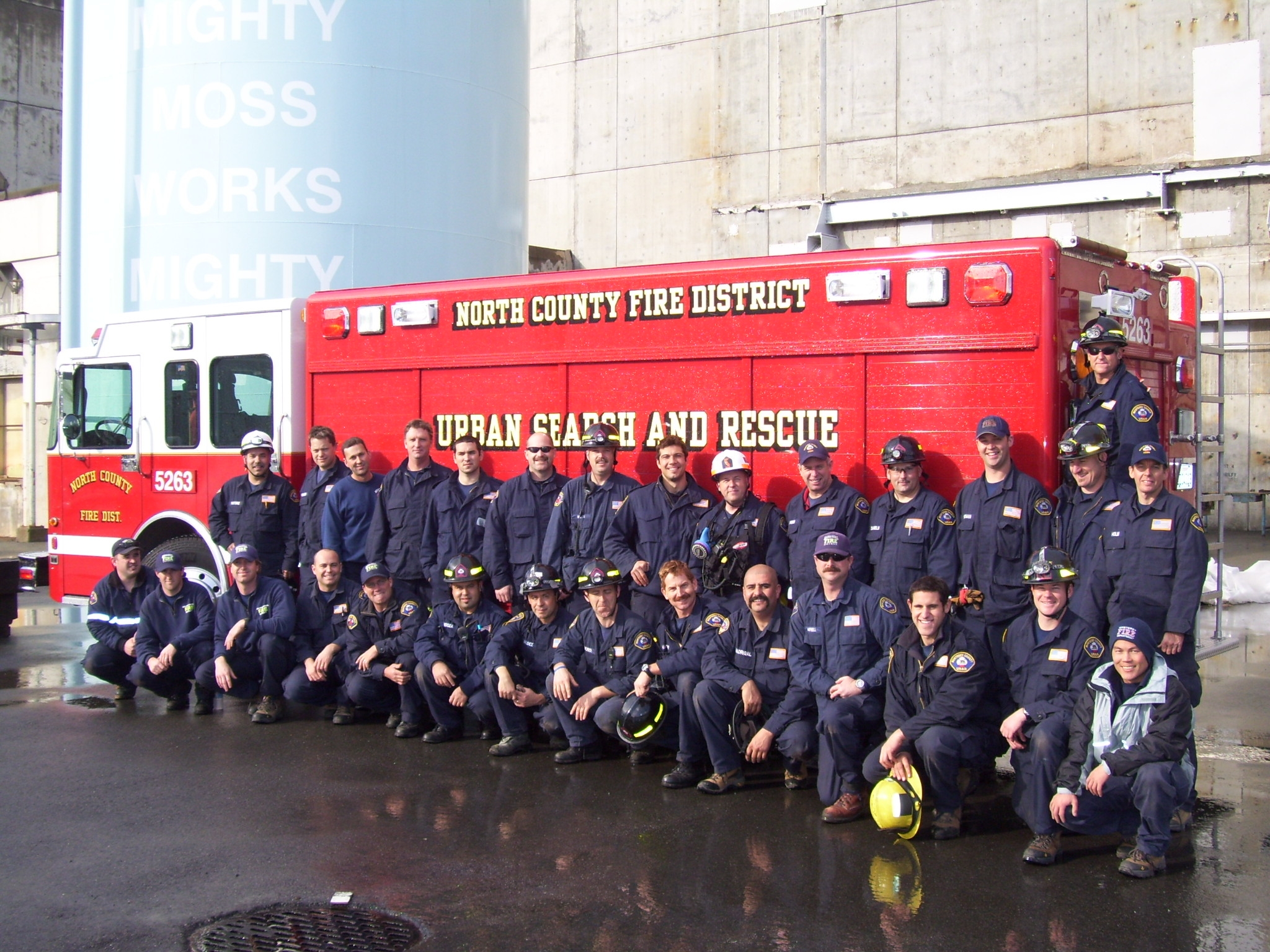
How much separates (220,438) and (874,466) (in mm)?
5306

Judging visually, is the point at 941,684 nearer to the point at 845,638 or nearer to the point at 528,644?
the point at 845,638

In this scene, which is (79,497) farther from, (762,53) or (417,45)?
(762,53)

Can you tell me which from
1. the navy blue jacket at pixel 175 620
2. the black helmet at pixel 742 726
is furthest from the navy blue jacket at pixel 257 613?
the black helmet at pixel 742 726

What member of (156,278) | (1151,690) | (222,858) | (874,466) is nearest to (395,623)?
(222,858)

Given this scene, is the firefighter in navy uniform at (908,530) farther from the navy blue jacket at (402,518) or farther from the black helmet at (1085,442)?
the navy blue jacket at (402,518)

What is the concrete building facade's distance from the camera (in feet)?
59.5

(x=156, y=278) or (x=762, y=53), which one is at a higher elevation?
(x=762, y=53)

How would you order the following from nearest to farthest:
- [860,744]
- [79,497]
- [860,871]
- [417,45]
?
1. [860,871]
2. [860,744]
3. [79,497]
4. [417,45]

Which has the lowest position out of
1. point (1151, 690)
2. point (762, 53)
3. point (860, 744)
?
point (860, 744)

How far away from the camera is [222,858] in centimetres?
544

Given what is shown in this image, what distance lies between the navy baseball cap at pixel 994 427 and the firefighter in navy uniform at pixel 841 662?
91cm

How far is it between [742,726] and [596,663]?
105 cm

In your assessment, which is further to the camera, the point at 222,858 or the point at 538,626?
the point at 538,626

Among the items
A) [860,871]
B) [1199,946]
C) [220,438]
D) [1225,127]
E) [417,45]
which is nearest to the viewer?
[1199,946]
